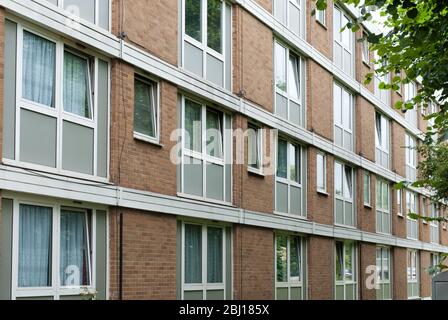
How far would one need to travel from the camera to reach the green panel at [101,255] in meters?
12.5

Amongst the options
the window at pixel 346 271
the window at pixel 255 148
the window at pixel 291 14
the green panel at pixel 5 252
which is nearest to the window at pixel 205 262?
the window at pixel 255 148

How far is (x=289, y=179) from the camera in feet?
68.1

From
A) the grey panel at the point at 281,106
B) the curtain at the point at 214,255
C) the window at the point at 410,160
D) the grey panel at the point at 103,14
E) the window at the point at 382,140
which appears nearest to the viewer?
the grey panel at the point at 103,14

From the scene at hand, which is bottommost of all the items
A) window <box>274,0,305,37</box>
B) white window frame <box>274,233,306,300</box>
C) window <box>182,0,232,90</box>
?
white window frame <box>274,233,306,300</box>

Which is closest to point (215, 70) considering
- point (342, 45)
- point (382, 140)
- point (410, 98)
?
point (342, 45)

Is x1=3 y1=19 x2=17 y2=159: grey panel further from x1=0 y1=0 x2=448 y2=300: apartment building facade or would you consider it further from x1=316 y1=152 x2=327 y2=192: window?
x1=316 y1=152 x2=327 y2=192: window

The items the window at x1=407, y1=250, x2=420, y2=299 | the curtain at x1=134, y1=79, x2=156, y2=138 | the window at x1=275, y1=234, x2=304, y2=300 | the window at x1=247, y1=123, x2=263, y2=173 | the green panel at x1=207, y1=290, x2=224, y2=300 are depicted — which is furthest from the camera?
the window at x1=407, y1=250, x2=420, y2=299

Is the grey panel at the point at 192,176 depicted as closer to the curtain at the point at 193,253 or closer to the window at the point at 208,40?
the curtain at the point at 193,253

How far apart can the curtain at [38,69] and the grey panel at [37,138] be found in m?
0.27

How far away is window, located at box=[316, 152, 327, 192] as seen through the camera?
74.9 feet

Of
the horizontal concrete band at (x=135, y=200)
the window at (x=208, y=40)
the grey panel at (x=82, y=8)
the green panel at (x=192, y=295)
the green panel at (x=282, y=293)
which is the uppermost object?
the window at (x=208, y=40)

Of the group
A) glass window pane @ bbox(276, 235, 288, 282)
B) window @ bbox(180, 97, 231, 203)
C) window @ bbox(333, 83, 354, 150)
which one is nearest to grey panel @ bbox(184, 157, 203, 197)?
window @ bbox(180, 97, 231, 203)

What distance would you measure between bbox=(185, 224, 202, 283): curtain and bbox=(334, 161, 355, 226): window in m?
8.93
